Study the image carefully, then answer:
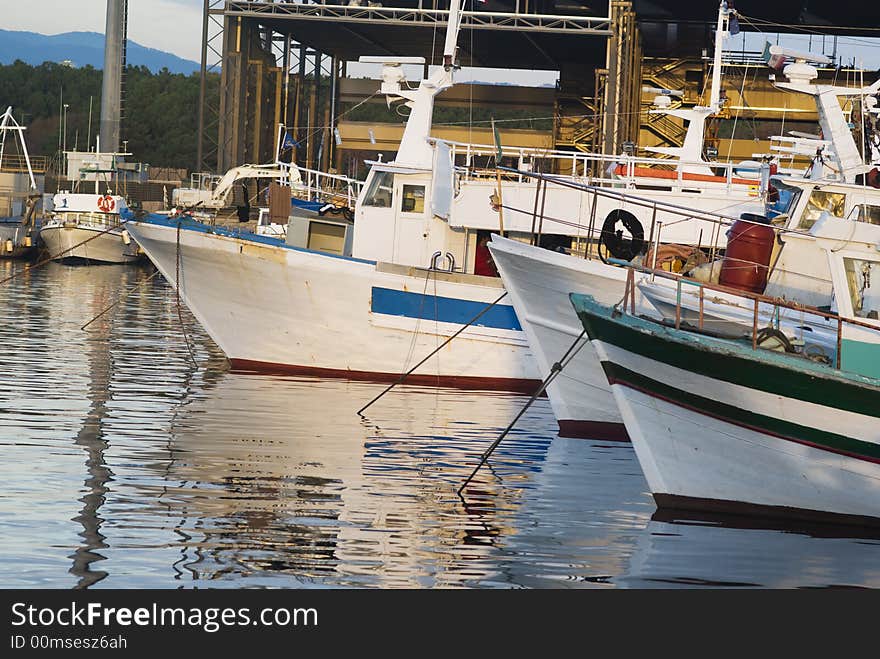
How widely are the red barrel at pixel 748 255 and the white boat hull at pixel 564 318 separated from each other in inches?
56.3

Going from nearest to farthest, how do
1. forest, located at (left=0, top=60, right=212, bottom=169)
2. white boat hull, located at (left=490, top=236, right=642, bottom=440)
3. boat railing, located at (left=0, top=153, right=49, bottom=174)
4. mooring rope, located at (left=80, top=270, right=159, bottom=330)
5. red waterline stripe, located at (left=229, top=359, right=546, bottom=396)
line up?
white boat hull, located at (left=490, top=236, right=642, bottom=440), red waterline stripe, located at (left=229, top=359, right=546, bottom=396), mooring rope, located at (left=80, top=270, right=159, bottom=330), boat railing, located at (left=0, top=153, right=49, bottom=174), forest, located at (left=0, top=60, right=212, bottom=169)

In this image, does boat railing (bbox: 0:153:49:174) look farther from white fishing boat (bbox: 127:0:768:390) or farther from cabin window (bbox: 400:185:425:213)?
cabin window (bbox: 400:185:425:213)

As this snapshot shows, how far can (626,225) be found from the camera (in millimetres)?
21281

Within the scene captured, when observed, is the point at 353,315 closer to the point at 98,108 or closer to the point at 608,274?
the point at 608,274

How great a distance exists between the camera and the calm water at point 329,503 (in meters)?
11.0

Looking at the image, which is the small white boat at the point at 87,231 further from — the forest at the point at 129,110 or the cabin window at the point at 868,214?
the cabin window at the point at 868,214

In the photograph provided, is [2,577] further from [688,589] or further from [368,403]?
[368,403]

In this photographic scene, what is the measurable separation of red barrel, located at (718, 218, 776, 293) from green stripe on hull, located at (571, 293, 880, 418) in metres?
3.76

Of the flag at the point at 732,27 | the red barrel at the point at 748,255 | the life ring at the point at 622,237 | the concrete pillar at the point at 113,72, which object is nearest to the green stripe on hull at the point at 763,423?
the red barrel at the point at 748,255

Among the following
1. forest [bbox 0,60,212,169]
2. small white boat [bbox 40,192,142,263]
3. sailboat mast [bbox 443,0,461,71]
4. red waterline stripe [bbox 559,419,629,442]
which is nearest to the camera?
red waterline stripe [bbox 559,419,629,442]

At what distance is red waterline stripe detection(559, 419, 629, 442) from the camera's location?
1884cm

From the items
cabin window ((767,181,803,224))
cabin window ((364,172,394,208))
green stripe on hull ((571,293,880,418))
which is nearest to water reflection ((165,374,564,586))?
green stripe on hull ((571,293,880,418))

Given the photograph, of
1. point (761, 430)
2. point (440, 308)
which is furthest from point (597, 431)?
point (761, 430)

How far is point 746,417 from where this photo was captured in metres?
13.2
